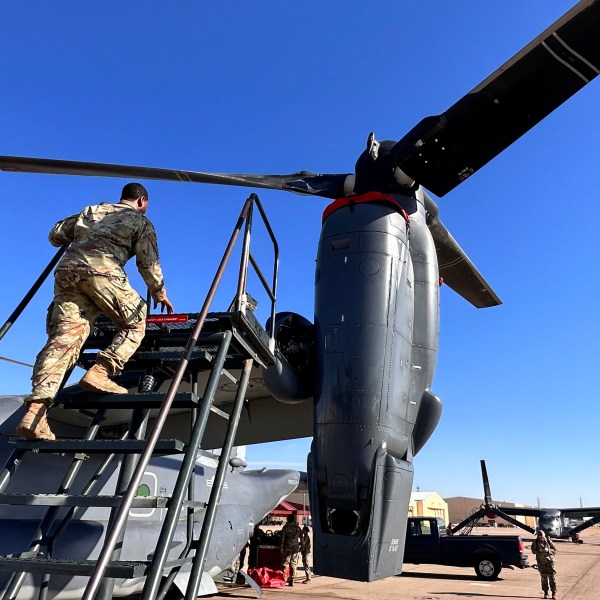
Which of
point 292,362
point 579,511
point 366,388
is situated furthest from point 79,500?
point 579,511

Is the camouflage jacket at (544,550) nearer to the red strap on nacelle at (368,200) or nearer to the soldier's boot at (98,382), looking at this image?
the red strap on nacelle at (368,200)

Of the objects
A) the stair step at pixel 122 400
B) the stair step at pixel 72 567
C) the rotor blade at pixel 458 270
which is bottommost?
the stair step at pixel 72 567

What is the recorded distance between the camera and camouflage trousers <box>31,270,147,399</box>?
3.79 m

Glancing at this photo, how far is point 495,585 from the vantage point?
602 inches

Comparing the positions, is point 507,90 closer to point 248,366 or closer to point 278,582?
point 248,366

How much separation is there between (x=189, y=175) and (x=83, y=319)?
435 cm

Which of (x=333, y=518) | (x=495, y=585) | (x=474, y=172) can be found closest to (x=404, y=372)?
(x=333, y=518)

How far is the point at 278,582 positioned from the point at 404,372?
9269mm

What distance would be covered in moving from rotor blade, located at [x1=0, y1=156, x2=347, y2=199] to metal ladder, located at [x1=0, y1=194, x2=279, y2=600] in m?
3.03

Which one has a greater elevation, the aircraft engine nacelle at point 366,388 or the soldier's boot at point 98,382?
the aircraft engine nacelle at point 366,388

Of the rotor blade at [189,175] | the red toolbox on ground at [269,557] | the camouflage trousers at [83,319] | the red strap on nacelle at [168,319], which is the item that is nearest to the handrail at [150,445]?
the red strap on nacelle at [168,319]

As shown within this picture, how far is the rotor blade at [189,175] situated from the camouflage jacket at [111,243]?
3.17 metres

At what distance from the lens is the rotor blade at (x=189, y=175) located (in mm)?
7000

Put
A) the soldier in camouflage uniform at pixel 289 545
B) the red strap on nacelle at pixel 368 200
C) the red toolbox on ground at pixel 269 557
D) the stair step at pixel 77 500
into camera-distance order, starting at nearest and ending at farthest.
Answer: the stair step at pixel 77 500 → the red strap on nacelle at pixel 368 200 → the soldier in camouflage uniform at pixel 289 545 → the red toolbox on ground at pixel 269 557
